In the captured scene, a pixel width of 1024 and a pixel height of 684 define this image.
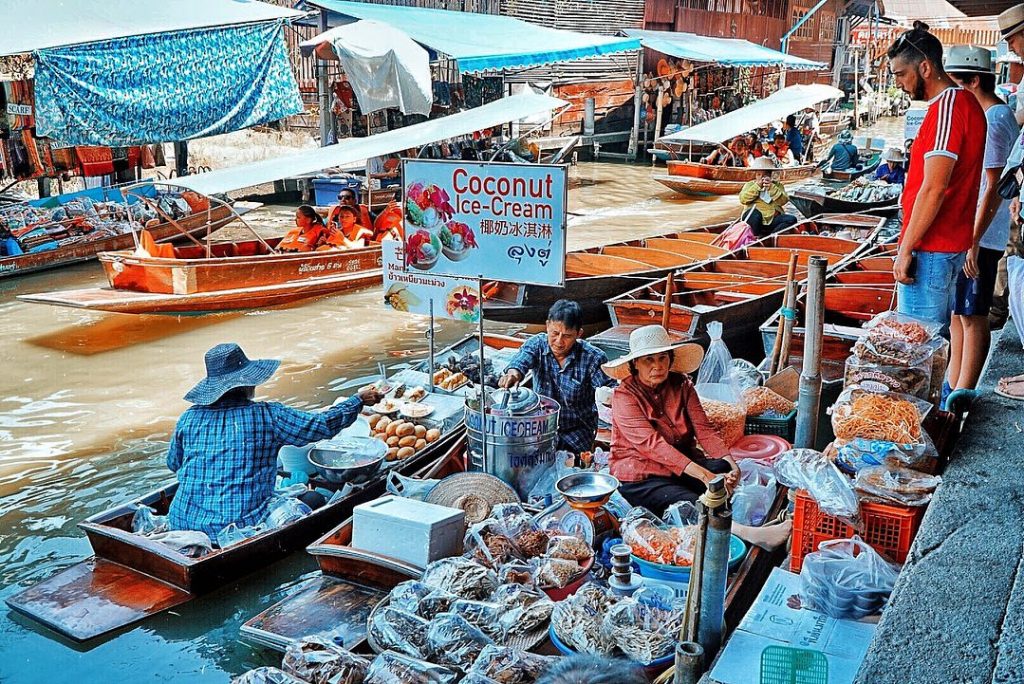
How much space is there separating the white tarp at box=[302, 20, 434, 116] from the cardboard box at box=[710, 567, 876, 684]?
13.1 m

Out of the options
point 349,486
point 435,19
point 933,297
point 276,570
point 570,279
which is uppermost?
→ point 435,19

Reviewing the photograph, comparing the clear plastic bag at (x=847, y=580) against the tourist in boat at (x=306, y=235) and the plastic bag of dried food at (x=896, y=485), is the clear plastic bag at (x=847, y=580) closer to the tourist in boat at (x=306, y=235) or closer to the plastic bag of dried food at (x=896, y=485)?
the plastic bag of dried food at (x=896, y=485)

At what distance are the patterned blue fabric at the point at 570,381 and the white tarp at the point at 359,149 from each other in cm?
522

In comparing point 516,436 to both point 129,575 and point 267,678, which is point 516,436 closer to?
point 267,678

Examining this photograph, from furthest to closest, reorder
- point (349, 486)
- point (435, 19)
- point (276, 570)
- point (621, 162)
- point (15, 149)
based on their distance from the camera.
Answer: point (621, 162) < point (435, 19) < point (15, 149) < point (349, 486) < point (276, 570)

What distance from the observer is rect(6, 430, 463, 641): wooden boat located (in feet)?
15.3

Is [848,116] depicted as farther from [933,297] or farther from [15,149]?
[933,297]

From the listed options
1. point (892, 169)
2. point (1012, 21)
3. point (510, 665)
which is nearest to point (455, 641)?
point (510, 665)

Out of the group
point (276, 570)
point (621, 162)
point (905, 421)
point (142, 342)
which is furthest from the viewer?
point (621, 162)

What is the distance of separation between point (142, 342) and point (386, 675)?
7.78m

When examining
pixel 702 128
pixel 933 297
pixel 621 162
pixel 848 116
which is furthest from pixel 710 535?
pixel 848 116

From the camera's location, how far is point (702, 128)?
17453mm

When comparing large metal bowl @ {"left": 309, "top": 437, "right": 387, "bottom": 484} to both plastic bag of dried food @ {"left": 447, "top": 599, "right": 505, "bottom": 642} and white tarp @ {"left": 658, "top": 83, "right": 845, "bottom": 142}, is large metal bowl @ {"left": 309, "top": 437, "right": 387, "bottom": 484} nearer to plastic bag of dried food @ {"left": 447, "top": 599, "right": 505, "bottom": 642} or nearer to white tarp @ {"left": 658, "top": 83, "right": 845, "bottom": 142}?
plastic bag of dried food @ {"left": 447, "top": 599, "right": 505, "bottom": 642}

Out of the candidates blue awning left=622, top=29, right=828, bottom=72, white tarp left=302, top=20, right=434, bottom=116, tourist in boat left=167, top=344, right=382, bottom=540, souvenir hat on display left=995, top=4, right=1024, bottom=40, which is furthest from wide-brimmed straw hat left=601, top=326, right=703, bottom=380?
blue awning left=622, top=29, right=828, bottom=72
